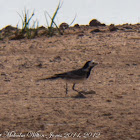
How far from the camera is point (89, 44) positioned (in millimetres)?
10938

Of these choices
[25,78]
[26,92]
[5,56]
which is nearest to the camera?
[26,92]

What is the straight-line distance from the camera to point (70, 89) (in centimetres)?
752

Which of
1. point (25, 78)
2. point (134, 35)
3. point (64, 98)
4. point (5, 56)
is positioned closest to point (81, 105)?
point (64, 98)

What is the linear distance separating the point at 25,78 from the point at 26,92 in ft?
3.65

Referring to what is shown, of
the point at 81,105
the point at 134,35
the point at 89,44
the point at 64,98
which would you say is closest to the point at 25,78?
the point at 64,98

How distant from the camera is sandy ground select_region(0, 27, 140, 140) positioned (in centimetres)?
523

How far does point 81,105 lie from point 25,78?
225 cm

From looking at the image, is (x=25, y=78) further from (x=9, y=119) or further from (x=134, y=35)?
(x=134, y=35)

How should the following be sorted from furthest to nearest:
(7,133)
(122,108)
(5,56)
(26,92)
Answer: (5,56), (26,92), (122,108), (7,133)

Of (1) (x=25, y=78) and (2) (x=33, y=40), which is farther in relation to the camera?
(2) (x=33, y=40)

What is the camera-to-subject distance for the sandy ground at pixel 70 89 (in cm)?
523

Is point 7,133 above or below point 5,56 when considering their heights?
below

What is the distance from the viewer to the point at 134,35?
38.1ft

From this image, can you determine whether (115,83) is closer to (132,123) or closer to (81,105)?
(81,105)
